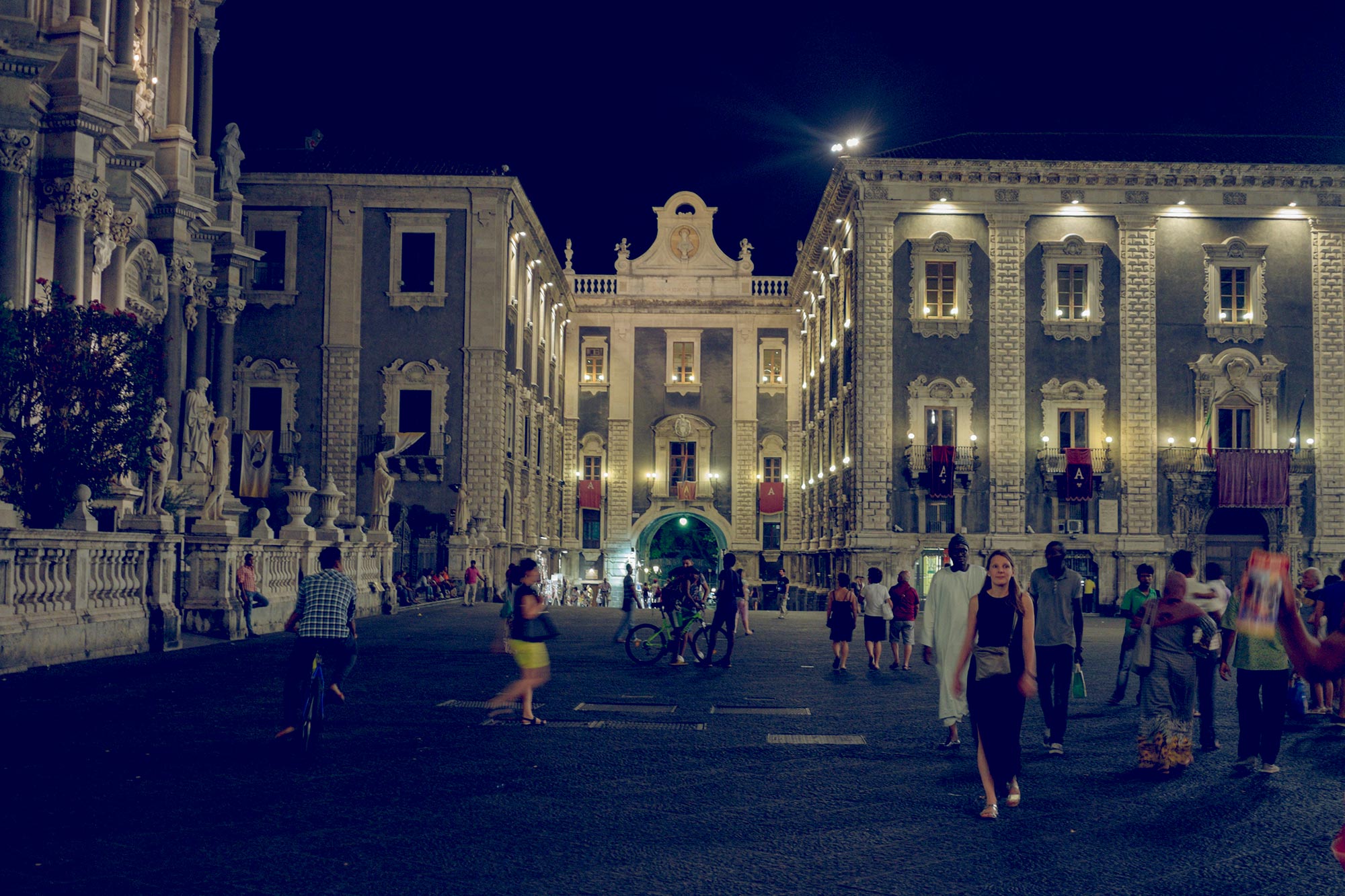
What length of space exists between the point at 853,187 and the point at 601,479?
2387 centimetres

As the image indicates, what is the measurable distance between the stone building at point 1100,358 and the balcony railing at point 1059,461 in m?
0.07

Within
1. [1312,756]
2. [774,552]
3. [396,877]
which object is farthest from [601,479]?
[396,877]

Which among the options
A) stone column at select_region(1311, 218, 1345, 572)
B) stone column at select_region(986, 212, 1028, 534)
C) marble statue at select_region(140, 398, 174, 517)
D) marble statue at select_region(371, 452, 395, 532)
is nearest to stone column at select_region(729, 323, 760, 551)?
stone column at select_region(986, 212, 1028, 534)

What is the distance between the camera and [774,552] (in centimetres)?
6212

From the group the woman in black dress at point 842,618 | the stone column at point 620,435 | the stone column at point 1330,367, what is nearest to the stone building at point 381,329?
the stone column at point 620,435

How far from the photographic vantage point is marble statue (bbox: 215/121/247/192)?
Result: 122 ft

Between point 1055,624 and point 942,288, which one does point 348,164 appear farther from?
point 1055,624

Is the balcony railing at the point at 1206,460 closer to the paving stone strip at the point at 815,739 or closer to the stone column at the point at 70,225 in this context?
the stone column at the point at 70,225

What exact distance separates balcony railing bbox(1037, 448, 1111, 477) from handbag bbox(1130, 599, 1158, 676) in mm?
32548

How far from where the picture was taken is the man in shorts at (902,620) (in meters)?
19.4

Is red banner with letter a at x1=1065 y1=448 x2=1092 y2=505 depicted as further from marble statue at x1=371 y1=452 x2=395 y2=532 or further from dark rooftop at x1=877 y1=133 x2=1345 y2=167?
marble statue at x1=371 y1=452 x2=395 y2=532

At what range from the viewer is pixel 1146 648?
10133 mm

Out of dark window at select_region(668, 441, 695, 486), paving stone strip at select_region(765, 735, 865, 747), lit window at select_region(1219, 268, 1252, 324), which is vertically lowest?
paving stone strip at select_region(765, 735, 865, 747)

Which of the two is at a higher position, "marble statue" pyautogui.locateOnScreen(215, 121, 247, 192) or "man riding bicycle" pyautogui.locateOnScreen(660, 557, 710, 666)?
"marble statue" pyautogui.locateOnScreen(215, 121, 247, 192)
